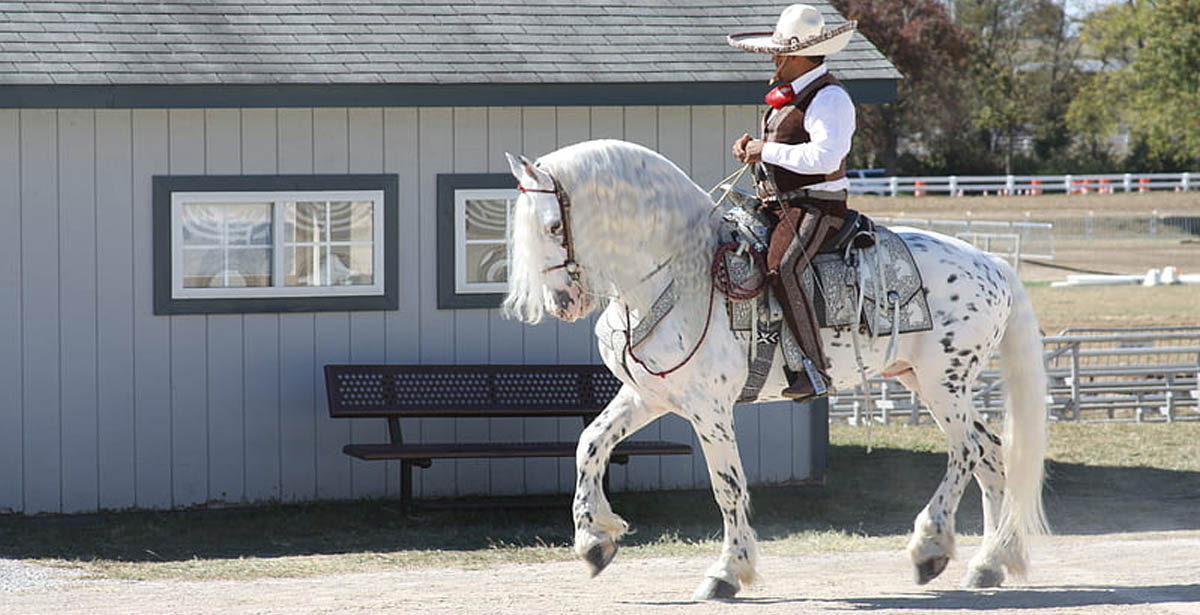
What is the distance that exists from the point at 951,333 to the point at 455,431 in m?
4.62

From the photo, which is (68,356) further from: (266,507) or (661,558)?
(661,558)

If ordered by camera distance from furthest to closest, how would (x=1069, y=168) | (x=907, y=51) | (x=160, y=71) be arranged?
(x=1069, y=168), (x=907, y=51), (x=160, y=71)

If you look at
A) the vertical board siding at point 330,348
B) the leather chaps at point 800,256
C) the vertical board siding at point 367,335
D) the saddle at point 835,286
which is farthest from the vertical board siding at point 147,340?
the leather chaps at point 800,256

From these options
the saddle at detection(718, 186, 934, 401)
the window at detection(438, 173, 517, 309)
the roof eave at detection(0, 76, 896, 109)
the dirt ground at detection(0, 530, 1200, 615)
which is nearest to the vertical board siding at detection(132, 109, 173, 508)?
the roof eave at detection(0, 76, 896, 109)

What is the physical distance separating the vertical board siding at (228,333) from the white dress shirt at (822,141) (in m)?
4.26

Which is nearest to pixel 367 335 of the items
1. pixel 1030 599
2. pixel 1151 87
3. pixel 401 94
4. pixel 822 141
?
pixel 401 94

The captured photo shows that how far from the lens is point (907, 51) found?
49.8 m

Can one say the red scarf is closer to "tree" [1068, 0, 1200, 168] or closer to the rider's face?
the rider's face

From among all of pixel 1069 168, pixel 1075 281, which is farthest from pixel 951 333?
pixel 1069 168

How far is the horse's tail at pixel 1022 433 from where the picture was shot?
7.96 metres

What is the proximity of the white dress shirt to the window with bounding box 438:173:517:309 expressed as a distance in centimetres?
413

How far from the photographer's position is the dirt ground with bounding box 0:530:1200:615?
7.38 metres

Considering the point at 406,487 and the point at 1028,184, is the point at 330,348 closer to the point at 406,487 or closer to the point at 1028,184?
the point at 406,487

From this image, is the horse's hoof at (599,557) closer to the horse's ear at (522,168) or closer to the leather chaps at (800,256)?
the leather chaps at (800,256)
